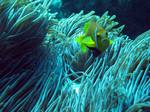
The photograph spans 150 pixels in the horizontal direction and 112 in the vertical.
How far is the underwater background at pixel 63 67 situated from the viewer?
248 cm

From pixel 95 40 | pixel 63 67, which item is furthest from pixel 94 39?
pixel 63 67

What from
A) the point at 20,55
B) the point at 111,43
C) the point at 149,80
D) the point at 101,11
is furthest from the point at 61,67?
the point at 101,11

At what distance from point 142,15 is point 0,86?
394 cm

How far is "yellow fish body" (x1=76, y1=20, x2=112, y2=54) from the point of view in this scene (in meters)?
3.37

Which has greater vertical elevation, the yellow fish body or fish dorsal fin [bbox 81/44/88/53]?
the yellow fish body

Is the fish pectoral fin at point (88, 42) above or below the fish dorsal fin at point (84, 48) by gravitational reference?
above

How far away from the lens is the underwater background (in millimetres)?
2480

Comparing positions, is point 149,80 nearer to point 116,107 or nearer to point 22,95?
point 116,107

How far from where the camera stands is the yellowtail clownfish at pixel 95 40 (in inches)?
133

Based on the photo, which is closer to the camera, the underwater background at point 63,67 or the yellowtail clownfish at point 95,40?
the underwater background at point 63,67

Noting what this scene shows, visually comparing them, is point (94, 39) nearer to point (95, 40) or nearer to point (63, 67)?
point (95, 40)

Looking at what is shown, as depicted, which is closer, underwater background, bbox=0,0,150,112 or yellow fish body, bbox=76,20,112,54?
underwater background, bbox=0,0,150,112

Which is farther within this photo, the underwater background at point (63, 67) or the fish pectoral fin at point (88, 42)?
the fish pectoral fin at point (88, 42)

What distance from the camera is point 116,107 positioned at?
235cm
